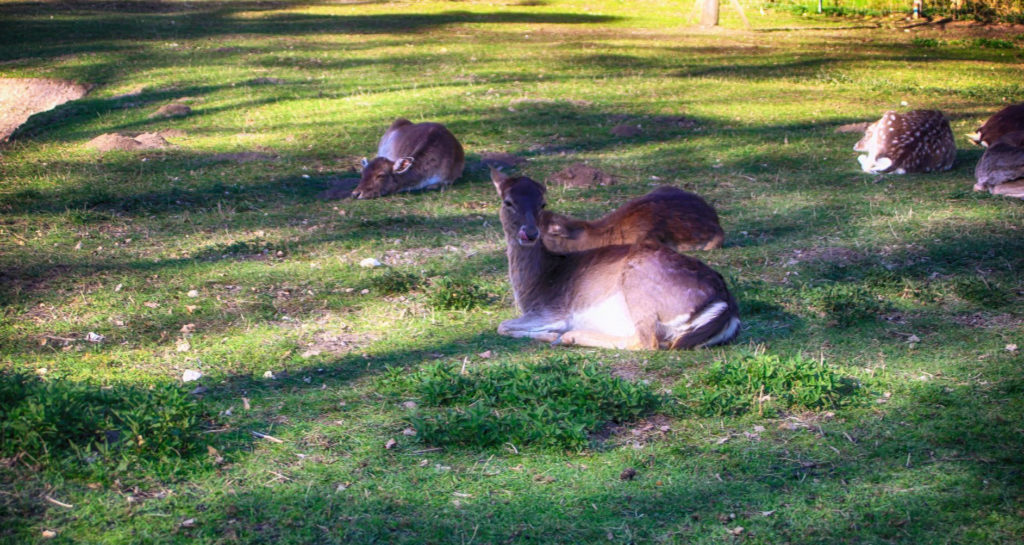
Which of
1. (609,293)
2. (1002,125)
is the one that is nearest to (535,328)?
(609,293)

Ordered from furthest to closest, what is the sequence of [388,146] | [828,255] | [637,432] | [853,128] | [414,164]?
[853,128], [388,146], [414,164], [828,255], [637,432]

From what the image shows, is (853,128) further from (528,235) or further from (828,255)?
(528,235)

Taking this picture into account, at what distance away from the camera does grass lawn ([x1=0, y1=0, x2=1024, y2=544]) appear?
3984 millimetres

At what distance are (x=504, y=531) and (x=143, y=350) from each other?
10.6ft

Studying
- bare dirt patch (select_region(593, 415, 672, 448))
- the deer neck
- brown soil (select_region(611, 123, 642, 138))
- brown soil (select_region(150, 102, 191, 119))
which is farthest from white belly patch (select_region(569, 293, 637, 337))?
brown soil (select_region(150, 102, 191, 119))

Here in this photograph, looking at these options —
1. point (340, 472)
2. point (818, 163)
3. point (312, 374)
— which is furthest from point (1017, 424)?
point (818, 163)

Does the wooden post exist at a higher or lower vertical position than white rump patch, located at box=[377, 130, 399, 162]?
higher

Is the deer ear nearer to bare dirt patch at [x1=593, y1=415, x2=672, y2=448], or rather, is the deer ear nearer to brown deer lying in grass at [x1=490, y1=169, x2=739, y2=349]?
brown deer lying in grass at [x1=490, y1=169, x2=739, y2=349]

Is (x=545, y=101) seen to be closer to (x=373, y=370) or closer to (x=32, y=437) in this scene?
(x=373, y=370)

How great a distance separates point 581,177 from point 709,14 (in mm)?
19113

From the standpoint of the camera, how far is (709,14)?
27.7m

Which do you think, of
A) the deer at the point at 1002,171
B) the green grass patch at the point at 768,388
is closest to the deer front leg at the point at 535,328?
the green grass patch at the point at 768,388

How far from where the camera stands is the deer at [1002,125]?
11555 mm

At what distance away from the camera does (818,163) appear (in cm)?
1141
